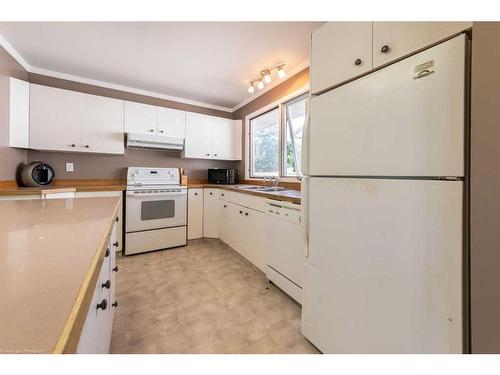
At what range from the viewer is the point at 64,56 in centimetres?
238

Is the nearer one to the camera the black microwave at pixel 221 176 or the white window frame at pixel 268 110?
the white window frame at pixel 268 110

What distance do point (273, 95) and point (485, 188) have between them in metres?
2.77

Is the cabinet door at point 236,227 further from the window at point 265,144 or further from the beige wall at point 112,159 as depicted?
the beige wall at point 112,159

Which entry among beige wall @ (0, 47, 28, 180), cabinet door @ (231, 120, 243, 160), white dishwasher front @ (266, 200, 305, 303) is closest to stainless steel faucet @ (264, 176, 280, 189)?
white dishwasher front @ (266, 200, 305, 303)

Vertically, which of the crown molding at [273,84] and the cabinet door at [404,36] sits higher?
the crown molding at [273,84]

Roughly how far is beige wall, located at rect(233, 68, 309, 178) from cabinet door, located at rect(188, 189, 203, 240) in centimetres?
95

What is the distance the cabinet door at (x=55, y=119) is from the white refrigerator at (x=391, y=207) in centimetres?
298

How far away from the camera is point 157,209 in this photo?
2975mm

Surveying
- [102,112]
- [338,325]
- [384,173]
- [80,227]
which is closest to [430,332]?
[338,325]

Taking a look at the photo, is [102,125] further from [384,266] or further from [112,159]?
[384,266]

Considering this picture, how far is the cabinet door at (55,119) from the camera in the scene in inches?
99.4

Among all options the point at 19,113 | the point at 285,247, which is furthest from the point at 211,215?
the point at 19,113

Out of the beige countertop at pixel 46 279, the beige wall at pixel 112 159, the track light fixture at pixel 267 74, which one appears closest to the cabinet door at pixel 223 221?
the beige wall at pixel 112 159
